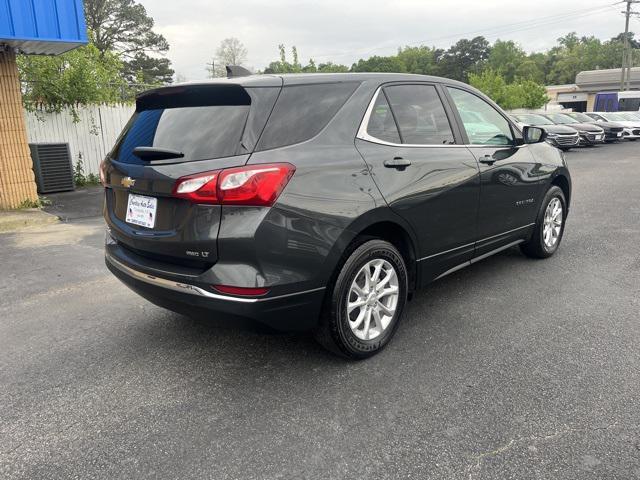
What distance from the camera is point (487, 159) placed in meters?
4.05

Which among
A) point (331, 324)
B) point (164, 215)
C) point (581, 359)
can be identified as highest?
point (164, 215)

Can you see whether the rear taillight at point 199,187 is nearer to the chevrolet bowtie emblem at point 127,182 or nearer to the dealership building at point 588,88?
the chevrolet bowtie emblem at point 127,182

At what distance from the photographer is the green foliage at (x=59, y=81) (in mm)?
11297

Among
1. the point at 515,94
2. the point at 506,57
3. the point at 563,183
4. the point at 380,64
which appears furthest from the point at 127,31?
the point at 506,57

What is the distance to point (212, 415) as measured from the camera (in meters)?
2.65

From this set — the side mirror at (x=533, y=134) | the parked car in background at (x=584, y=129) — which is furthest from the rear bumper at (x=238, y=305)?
the parked car in background at (x=584, y=129)

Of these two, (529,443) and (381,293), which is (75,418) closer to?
(381,293)

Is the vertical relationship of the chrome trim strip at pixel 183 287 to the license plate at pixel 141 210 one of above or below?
below

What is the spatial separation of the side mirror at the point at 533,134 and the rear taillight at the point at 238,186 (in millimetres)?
2993

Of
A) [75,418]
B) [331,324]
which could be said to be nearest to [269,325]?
[331,324]

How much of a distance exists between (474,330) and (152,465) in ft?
7.59

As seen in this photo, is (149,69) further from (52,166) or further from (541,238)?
(541,238)

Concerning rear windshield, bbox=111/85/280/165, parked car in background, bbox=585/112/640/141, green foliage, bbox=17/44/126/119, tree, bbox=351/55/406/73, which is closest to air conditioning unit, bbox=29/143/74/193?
green foliage, bbox=17/44/126/119

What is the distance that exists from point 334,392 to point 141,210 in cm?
153
